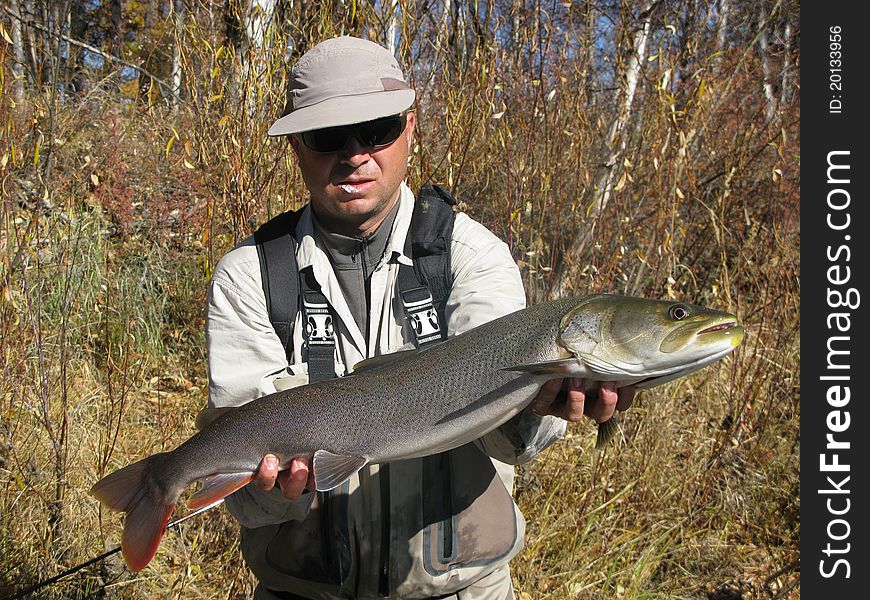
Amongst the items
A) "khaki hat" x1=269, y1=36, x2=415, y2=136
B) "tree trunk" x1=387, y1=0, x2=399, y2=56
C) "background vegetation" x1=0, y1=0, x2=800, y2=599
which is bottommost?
"background vegetation" x1=0, y1=0, x2=800, y2=599

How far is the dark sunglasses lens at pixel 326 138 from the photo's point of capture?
2.42 m

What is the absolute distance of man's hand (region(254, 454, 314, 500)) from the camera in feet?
7.02

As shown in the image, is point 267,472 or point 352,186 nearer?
point 267,472

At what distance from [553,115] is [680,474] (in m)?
2.38

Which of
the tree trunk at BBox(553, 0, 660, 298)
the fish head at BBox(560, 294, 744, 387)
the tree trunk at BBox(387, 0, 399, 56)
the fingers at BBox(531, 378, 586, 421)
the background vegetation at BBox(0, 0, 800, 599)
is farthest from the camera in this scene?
the tree trunk at BBox(553, 0, 660, 298)

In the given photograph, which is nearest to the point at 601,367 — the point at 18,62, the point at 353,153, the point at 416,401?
the point at 416,401

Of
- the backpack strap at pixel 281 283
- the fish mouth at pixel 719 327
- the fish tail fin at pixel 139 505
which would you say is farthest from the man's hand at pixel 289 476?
the fish mouth at pixel 719 327

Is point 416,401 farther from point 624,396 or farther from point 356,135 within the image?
point 356,135

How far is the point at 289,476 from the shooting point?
2.17 meters

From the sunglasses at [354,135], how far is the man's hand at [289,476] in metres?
1.03

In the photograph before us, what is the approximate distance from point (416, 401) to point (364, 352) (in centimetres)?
40

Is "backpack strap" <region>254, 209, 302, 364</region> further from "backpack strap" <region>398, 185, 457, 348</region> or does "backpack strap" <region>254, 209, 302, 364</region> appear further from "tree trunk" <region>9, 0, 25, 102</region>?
"tree trunk" <region>9, 0, 25, 102</region>

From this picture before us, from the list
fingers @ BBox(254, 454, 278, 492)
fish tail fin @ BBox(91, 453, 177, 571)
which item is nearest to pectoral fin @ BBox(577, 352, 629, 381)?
fingers @ BBox(254, 454, 278, 492)
